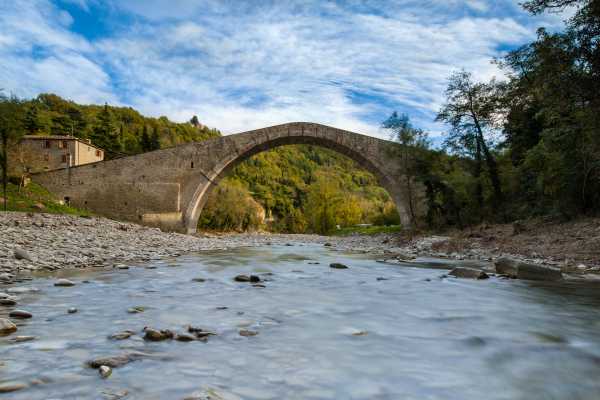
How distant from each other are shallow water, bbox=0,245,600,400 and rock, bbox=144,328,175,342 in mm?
89

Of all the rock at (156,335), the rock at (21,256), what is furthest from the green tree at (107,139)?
the rock at (156,335)

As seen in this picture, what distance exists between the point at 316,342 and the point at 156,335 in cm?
136

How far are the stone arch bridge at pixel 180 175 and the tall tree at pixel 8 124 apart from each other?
10.1ft

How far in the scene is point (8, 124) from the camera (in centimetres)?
2083

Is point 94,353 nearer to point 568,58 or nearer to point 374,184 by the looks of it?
point 568,58

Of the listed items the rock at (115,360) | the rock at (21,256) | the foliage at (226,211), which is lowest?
the rock at (115,360)

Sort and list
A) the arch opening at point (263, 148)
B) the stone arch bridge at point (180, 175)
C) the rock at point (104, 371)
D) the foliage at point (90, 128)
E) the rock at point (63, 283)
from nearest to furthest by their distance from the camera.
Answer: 1. the rock at point (104, 371)
2. the rock at point (63, 283)
3. the stone arch bridge at point (180, 175)
4. the arch opening at point (263, 148)
5. the foliage at point (90, 128)

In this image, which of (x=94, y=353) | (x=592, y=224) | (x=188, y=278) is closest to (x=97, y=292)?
(x=188, y=278)

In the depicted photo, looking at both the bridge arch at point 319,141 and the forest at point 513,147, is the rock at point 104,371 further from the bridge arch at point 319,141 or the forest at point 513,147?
the bridge arch at point 319,141

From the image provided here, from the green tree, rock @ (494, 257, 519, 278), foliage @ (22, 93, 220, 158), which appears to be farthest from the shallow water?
the green tree

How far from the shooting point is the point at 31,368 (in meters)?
2.56

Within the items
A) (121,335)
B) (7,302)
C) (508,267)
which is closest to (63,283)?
(7,302)

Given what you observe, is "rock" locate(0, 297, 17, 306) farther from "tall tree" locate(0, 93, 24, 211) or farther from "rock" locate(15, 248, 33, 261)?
"tall tree" locate(0, 93, 24, 211)

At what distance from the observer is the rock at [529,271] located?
712cm
